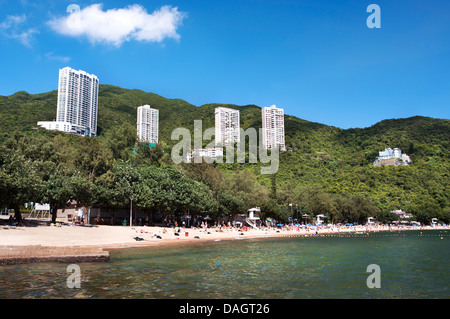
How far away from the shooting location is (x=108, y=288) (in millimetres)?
12664

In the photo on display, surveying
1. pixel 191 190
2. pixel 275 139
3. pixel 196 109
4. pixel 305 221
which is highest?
pixel 196 109

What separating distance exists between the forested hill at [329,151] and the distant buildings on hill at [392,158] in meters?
2.31

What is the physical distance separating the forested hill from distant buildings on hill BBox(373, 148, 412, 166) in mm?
2307

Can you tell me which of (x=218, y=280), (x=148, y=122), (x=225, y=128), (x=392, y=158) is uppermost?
(x=148, y=122)

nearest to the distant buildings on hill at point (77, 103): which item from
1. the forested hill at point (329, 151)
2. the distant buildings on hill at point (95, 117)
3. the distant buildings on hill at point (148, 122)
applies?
the distant buildings on hill at point (95, 117)

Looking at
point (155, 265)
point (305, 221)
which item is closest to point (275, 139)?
point (305, 221)

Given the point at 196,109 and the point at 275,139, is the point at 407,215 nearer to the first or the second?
the point at 275,139

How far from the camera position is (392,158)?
119812 millimetres

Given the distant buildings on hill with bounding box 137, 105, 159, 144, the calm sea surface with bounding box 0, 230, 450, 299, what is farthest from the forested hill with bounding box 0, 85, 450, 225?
the calm sea surface with bounding box 0, 230, 450, 299

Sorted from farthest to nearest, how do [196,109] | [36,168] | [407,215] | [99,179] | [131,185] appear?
[196,109], [407,215], [131,185], [99,179], [36,168]

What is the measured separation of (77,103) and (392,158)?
12785 centimetres

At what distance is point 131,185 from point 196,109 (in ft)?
331

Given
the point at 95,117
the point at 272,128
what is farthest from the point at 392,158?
the point at 95,117

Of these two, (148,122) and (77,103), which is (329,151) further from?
(77,103)
